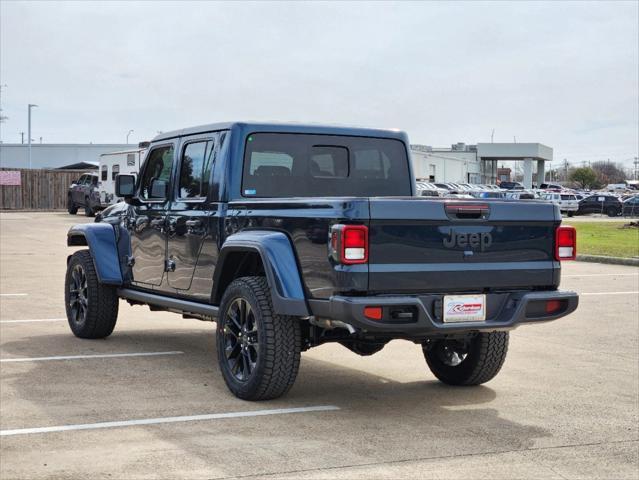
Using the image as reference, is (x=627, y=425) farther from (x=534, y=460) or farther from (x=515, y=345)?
(x=515, y=345)

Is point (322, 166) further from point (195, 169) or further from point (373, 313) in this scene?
point (373, 313)

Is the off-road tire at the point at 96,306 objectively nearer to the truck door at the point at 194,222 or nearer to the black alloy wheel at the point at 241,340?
the truck door at the point at 194,222

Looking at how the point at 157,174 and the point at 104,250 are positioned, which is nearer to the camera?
the point at 157,174

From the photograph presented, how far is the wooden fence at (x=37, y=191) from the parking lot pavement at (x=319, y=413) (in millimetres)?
42889

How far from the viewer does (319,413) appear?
6.87m

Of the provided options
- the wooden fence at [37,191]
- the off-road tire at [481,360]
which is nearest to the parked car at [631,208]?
the wooden fence at [37,191]

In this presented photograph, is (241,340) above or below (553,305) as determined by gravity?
below

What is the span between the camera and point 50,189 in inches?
2064

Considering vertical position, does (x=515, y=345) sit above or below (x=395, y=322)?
below

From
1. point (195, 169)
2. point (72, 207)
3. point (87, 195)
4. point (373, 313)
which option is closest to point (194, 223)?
point (195, 169)

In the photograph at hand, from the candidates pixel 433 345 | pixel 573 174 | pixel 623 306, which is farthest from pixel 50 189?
pixel 573 174

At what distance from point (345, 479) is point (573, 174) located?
149m

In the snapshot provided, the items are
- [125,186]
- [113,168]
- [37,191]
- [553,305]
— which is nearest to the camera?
[553,305]

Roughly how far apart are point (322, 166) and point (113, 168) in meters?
32.6
